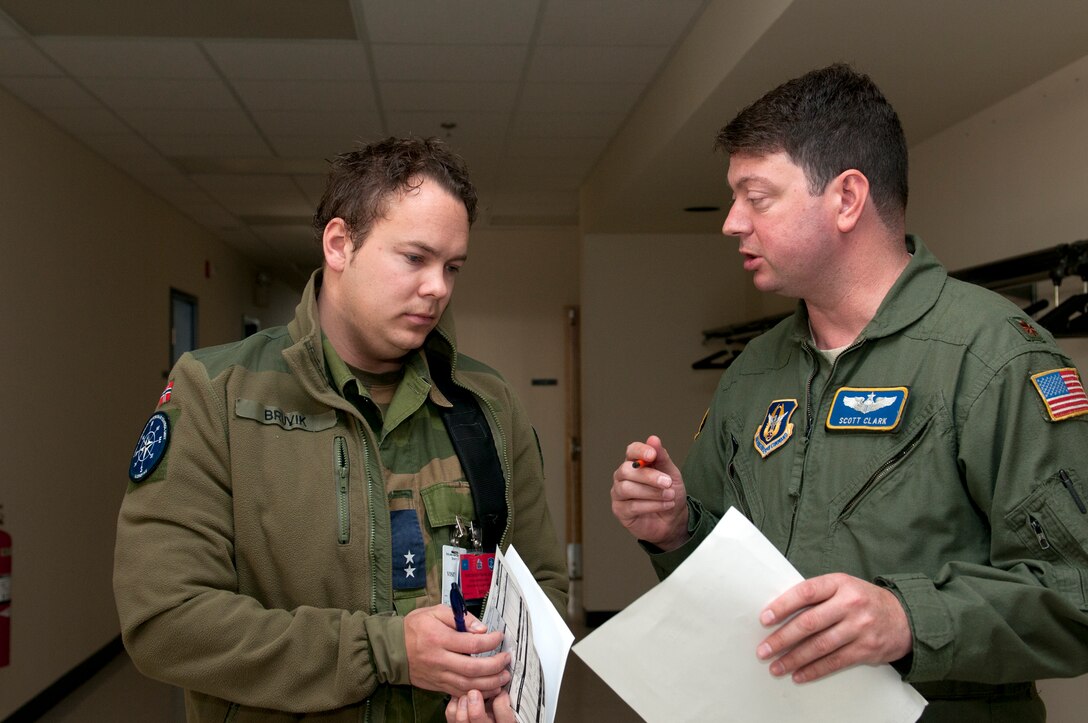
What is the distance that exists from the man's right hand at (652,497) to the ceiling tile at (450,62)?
2.86 meters

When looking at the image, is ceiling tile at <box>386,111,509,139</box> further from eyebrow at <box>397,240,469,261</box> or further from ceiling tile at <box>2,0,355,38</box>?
eyebrow at <box>397,240,469,261</box>

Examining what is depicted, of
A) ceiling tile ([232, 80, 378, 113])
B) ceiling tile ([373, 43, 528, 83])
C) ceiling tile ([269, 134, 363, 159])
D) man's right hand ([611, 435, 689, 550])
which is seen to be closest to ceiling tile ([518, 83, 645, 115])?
ceiling tile ([373, 43, 528, 83])

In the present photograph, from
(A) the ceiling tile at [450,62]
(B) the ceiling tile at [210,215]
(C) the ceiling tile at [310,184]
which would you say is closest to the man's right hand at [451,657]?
(A) the ceiling tile at [450,62]

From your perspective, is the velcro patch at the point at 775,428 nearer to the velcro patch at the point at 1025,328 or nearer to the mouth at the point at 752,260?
the mouth at the point at 752,260

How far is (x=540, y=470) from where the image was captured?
1.72m

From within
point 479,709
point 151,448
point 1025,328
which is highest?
point 1025,328

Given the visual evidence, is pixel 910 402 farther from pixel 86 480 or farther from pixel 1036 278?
pixel 86 480

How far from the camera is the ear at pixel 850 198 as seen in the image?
147 cm

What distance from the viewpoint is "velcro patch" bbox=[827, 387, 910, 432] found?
1.36 m

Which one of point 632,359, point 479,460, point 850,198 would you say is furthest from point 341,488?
point 632,359

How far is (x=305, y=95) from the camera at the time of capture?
4531 mm

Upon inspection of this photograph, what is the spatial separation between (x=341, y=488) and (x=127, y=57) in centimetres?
330

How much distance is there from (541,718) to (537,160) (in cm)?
504

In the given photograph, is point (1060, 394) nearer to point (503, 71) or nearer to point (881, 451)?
point (881, 451)
